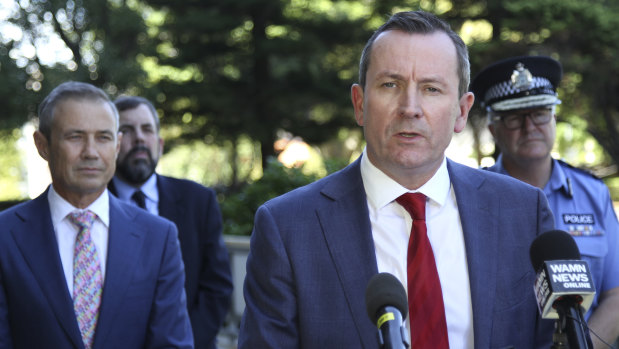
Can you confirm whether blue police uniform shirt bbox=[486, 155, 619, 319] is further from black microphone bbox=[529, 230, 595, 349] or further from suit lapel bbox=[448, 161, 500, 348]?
black microphone bbox=[529, 230, 595, 349]

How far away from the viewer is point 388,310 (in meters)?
1.60

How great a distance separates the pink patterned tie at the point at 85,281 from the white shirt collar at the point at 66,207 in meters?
0.04

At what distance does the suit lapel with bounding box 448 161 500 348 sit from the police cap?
4.03 feet

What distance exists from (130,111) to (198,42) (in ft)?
57.4

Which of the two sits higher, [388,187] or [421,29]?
[421,29]

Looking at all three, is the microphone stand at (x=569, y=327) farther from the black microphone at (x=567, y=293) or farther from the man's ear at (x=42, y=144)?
the man's ear at (x=42, y=144)

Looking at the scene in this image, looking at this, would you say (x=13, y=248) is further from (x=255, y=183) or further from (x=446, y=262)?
(x=255, y=183)

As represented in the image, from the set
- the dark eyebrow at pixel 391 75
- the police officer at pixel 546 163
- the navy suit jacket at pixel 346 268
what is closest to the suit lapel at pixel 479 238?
the navy suit jacket at pixel 346 268

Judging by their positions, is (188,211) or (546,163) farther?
(188,211)

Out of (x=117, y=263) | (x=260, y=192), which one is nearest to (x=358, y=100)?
(x=117, y=263)

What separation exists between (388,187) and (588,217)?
1574 mm

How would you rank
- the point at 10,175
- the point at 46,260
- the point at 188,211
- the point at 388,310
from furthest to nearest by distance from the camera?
the point at 10,175 < the point at 188,211 < the point at 46,260 < the point at 388,310

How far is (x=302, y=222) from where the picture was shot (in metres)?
2.28

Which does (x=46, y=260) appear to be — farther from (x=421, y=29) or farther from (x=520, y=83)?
(x=520, y=83)
